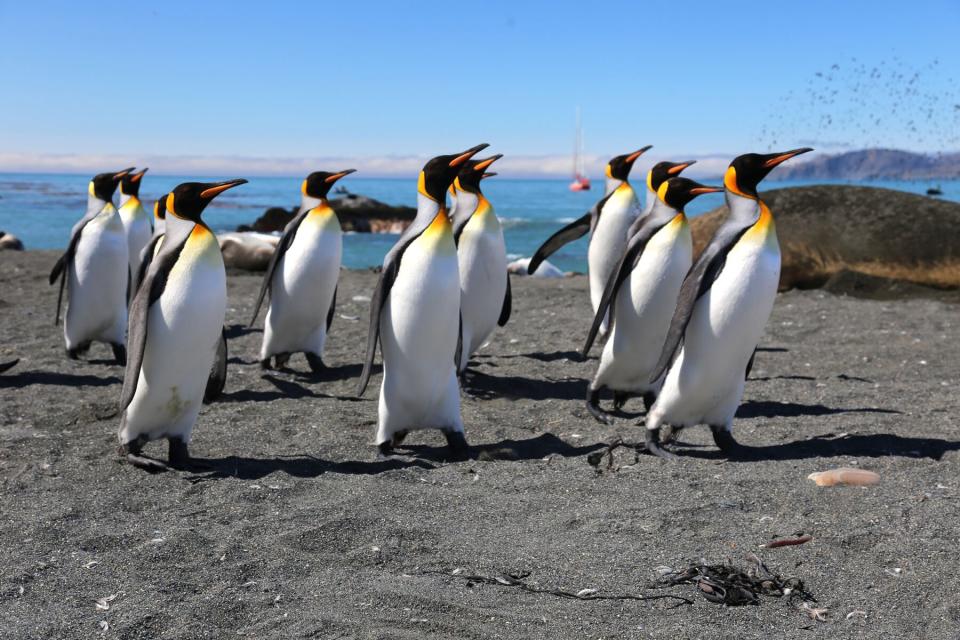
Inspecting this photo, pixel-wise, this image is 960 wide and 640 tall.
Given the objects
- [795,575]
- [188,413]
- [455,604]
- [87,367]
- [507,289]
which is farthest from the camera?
[87,367]

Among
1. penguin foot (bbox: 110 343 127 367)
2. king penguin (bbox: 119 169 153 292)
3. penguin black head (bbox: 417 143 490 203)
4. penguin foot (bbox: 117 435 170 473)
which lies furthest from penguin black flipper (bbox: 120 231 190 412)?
king penguin (bbox: 119 169 153 292)

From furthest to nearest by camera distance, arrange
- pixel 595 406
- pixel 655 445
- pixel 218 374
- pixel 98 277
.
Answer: pixel 98 277 < pixel 595 406 < pixel 218 374 < pixel 655 445

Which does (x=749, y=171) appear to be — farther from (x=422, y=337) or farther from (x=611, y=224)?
(x=611, y=224)

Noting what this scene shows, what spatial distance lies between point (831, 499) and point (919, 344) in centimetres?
444

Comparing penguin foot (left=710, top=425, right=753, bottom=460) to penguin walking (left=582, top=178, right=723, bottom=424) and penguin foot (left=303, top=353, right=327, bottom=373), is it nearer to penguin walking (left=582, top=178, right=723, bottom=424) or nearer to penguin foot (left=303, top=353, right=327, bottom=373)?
penguin walking (left=582, top=178, right=723, bottom=424)

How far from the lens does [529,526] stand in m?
3.66

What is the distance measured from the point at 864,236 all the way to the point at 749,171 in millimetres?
7208

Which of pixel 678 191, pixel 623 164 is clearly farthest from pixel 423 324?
pixel 623 164

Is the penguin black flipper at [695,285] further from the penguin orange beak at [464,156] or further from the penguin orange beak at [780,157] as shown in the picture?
the penguin orange beak at [464,156]

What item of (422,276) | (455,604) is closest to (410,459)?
(422,276)

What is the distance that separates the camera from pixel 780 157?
15.0ft

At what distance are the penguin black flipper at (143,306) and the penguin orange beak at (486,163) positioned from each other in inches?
74.8

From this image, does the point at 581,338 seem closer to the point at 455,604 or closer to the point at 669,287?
the point at 669,287

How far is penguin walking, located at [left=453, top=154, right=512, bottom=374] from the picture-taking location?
245 inches
